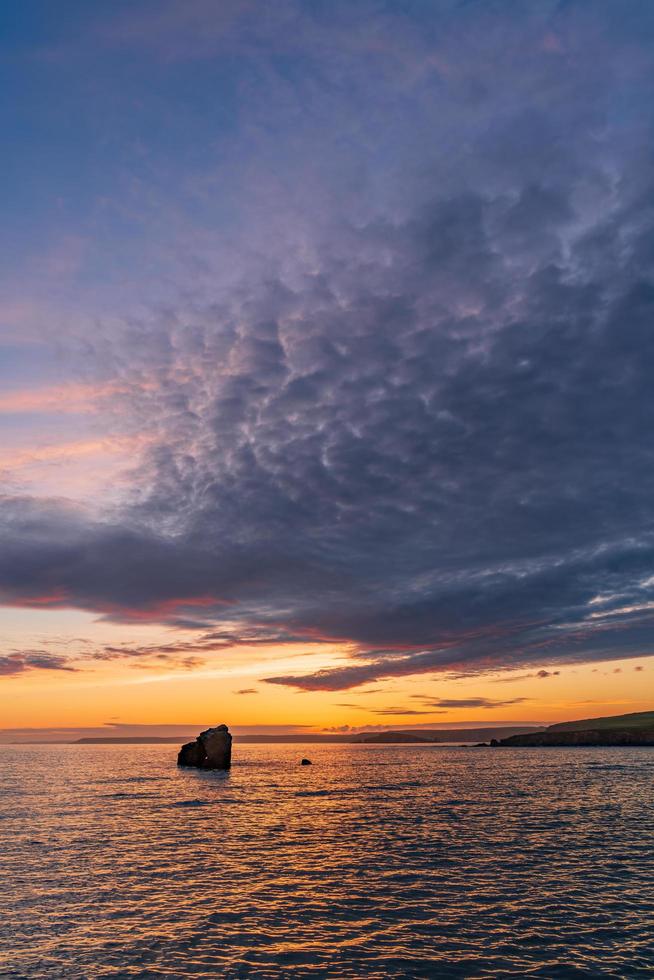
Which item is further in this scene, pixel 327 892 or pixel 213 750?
pixel 213 750

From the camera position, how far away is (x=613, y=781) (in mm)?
88250

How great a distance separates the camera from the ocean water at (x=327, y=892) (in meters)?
18.8

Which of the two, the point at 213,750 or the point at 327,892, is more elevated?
the point at 327,892

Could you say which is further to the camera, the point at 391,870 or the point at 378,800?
the point at 378,800

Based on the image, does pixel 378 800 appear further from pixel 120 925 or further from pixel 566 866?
pixel 120 925

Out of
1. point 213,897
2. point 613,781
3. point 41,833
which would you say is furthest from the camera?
point 613,781

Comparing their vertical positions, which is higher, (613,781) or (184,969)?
(184,969)

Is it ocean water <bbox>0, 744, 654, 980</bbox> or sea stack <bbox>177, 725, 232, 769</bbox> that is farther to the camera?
sea stack <bbox>177, 725, 232, 769</bbox>

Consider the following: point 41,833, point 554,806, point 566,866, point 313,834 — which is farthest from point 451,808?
point 41,833

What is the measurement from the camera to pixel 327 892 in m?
27.3

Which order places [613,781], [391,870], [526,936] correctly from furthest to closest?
[613,781] < [391,870] < [526,936]

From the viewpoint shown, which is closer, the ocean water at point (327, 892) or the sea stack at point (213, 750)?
the ocean water at point (327, 892)

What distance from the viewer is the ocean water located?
18.8 m

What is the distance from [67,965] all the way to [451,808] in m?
47.3
